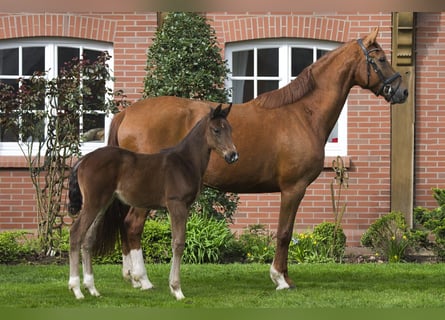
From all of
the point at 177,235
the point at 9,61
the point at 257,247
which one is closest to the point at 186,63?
the point at 257,247

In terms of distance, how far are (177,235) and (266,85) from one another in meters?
5.76

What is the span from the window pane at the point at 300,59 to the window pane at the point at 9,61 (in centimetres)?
377

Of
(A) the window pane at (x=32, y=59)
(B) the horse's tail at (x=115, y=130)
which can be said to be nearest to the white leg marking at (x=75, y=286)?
(B) the horse's tail at (x=115, y=130)

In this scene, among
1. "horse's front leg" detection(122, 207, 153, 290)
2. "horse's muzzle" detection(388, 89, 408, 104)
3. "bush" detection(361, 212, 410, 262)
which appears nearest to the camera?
"horse's front leg" detection(122, 207, 153, 290)

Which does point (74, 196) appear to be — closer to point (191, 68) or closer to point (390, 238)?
point (191, 68)

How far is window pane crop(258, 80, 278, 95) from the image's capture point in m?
10.9

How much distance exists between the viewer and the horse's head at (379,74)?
255 inches

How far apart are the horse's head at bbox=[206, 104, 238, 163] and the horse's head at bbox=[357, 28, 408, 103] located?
65.4 inches

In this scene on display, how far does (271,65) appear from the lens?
429 inches

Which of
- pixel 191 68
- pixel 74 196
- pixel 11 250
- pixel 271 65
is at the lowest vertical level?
pixel 11 250

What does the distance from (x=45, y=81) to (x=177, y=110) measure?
2.84 m

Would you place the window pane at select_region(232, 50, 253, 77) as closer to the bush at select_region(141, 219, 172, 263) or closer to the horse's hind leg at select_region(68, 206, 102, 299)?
the bush at select_region(141, 219, 172, 263)

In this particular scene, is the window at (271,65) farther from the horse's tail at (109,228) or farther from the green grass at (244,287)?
the horse's tail at (109,228)

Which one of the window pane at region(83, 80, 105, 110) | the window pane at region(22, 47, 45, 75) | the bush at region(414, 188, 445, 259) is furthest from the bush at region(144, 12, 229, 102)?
the bush at region(414, 188, 445, 259)
